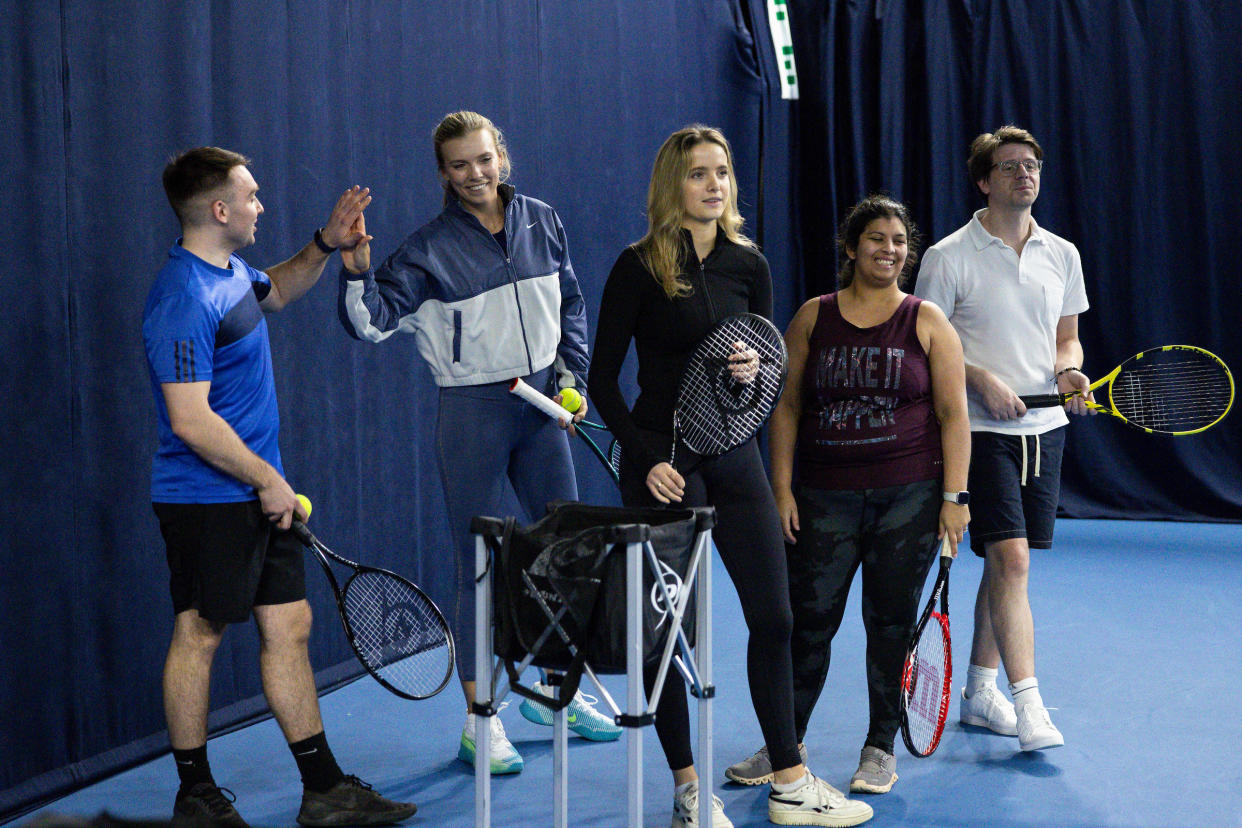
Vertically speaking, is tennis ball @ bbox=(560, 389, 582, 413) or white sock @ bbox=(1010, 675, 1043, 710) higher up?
tennis ball @ bbox=(560, 389, 582, 413)

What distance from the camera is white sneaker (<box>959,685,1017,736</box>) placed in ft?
10.8

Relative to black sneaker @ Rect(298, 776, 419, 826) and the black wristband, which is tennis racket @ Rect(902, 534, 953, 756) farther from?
the black wristband

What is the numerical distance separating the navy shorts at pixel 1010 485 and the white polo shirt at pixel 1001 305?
6 centimetres

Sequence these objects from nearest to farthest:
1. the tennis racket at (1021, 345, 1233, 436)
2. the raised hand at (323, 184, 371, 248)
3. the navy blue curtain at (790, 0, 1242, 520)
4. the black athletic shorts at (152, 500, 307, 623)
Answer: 1. the black athletic shorts at (152, 500, 307, 623)
2. the raised hand at (323, 184, 371, 248)
3. the tennis racket at (1021, 345, 1233, 436)
4. the navy blue curtain at (790, 0, 1242, 520)

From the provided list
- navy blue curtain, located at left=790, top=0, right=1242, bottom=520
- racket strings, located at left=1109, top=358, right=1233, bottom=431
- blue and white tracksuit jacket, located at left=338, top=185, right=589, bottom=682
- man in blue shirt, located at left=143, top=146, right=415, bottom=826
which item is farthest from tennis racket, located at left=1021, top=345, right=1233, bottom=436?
man in blue shirt, located at left=143, top=146, right=415, bottom=826

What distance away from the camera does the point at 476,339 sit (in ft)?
10.00

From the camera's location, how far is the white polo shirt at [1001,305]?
129 inches

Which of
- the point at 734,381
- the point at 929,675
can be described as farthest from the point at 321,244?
the point at 929,675

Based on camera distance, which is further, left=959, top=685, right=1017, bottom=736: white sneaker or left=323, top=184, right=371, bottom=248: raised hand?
left=959, top=685, right=1017, bottom=736: white sneaker

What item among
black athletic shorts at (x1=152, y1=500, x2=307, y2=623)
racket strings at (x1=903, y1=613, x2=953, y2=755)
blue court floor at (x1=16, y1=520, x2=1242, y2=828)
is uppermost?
black athletic shorts at (x1=152, y1=500, x2=307, y2=623)

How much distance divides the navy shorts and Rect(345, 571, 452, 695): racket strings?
4.79 ft

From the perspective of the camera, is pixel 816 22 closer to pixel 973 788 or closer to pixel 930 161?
pixel 930 161

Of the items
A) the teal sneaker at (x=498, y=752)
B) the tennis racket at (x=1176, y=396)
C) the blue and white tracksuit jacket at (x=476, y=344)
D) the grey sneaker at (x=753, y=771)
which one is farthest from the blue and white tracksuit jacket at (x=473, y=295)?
the tennis racket at (x=1176, y=396)

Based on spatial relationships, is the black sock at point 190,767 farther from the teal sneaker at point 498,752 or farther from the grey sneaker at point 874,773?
the grey sneaker at point 874,773
